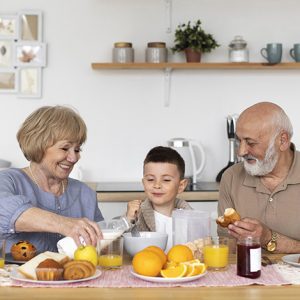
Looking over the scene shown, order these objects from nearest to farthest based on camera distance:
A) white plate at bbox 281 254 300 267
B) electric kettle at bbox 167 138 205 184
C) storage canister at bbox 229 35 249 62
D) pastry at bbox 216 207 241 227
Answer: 1. white plate at bbox 281 254 300 267
2. pastry at bbox 216 207 241 227
3. electric kettle at bbox 167 138 205 184
4. storage canister at bbox 229 35 249 62

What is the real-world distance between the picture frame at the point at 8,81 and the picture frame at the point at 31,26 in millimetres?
211

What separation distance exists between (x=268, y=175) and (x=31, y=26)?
2.08 metres

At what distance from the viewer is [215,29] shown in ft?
13.8

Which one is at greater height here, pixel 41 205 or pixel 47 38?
pixel 47 38

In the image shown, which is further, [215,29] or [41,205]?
[215,29]

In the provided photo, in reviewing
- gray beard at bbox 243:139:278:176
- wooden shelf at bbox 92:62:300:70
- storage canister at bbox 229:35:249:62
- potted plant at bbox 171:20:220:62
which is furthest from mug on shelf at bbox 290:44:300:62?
gray beard at bbox 243:139:278:176

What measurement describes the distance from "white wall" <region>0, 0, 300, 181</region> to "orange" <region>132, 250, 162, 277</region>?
95.3 inches

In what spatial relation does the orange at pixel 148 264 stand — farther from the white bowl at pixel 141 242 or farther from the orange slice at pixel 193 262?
the white bowl at pixel 141 242

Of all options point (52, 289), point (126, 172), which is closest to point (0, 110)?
point (126, 172)

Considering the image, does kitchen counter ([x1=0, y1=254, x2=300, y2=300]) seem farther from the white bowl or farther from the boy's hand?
the boy's hand

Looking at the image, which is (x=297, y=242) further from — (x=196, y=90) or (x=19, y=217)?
(x=196, y=90)

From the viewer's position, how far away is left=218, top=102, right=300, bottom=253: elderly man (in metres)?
2.56

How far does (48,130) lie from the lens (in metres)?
2.33

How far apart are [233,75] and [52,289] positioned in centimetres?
276
